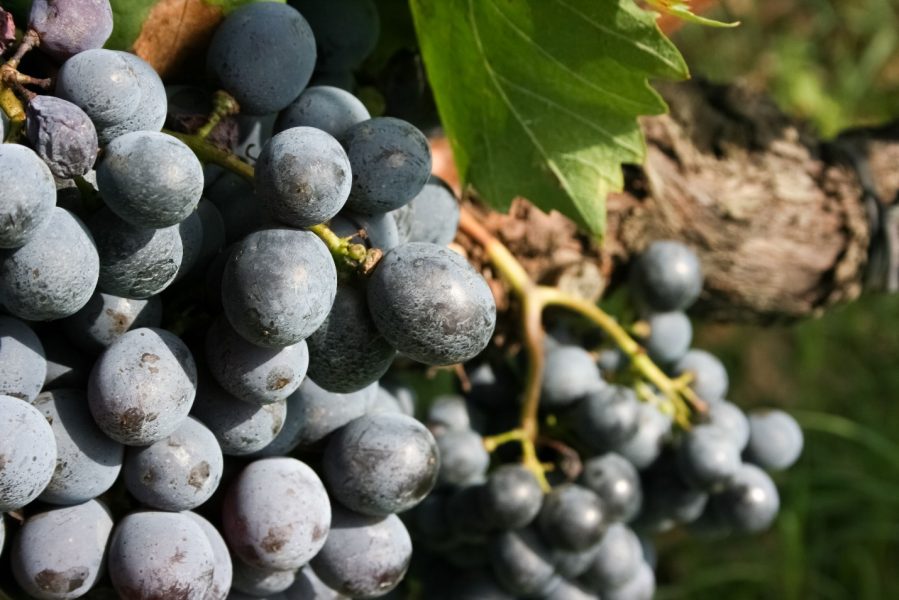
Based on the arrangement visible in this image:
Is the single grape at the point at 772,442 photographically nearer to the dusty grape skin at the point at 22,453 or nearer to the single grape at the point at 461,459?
the single grape at the point at 461,459

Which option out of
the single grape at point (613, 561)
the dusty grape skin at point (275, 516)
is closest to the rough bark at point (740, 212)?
the single grape at point (613, 561)

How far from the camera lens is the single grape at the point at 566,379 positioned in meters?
1.06

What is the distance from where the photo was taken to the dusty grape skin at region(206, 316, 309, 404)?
626 mm

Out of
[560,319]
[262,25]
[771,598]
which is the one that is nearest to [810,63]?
[771,598]

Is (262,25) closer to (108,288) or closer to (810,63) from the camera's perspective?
(108,288)

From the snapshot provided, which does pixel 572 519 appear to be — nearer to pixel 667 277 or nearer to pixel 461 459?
pixel 461 459

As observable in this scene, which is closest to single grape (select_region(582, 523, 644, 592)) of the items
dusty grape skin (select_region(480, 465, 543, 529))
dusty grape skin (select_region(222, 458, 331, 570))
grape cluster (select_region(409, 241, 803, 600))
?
grape cluster (select_region(409, 241, 803, 600))

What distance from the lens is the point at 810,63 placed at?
2627mm

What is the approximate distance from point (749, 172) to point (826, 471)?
1.05m

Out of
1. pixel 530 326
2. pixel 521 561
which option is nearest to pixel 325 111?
pixel 530 326

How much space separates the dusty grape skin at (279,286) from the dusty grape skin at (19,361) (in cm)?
13

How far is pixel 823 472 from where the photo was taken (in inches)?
80.9

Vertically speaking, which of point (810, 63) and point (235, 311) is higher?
point (235, 311)

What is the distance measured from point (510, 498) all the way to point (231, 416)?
1.23 ft
